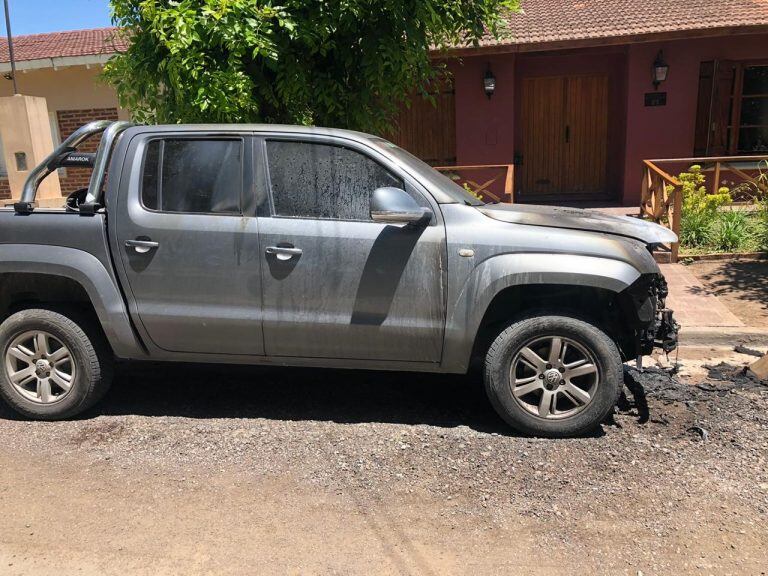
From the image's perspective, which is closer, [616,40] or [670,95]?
[616,40]

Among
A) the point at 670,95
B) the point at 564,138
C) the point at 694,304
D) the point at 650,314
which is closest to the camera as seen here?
the point at 650,314

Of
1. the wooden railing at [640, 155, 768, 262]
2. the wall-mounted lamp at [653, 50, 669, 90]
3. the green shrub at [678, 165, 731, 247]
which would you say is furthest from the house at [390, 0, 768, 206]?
the green shrub at [678, 165, 731, 247]

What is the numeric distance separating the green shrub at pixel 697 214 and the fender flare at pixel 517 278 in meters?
5.78

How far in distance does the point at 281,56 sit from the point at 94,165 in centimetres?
175

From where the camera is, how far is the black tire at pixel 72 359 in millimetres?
4262

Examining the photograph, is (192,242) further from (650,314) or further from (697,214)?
(697,214)

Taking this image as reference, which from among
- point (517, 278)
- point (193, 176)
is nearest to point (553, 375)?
point (517, 278)

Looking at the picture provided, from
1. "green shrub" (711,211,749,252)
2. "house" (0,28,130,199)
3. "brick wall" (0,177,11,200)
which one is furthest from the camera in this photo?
"brick wall" (0,177,11,200)

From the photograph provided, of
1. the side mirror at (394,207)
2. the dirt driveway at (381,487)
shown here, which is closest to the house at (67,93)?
the dirt driveway at (381,487)

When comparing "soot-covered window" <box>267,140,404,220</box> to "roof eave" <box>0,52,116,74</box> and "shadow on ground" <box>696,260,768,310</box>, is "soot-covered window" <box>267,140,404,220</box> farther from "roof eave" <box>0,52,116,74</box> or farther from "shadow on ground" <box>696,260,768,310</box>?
"roof eave" <box>0,52,116,74</box>

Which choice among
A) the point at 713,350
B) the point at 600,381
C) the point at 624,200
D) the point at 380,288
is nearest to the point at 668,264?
the point at 713,350

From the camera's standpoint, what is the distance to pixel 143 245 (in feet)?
13.3

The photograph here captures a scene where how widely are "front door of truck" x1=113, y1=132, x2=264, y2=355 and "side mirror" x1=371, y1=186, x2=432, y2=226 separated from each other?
81 centimetres

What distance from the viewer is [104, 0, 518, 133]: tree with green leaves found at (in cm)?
473
